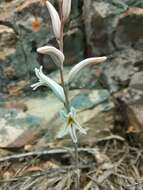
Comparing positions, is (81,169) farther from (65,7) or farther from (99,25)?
(65,7)

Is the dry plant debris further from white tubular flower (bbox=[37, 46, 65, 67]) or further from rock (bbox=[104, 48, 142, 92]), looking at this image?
white tubular flower (bbox=[37, 46, 65, 67])

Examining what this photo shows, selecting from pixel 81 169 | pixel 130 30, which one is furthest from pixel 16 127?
pixel 130 30

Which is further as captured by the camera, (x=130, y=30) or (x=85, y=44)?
(x=85, y=44)

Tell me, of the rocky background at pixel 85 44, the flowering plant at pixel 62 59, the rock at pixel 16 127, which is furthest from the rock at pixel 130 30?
the flowering plant at pixel 62 59

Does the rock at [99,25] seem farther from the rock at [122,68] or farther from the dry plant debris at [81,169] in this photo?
the dry plant debris at [81,169]

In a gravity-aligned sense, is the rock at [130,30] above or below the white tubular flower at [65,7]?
below

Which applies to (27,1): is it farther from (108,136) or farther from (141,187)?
(141,187)

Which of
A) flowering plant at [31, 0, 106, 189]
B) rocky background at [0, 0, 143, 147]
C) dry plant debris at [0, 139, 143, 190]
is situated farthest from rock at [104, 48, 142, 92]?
flowering plant at [31, 0, 106, 189]

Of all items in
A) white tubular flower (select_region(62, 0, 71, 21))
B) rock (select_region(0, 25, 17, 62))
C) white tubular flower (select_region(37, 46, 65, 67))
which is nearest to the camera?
white tubular flower (select_region(37, 46, 65, 67))

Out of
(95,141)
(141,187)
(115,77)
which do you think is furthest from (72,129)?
(115,77)
